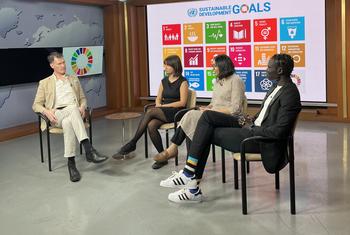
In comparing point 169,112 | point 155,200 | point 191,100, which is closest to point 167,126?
point 169,112

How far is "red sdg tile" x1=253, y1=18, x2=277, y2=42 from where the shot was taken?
24.5ft

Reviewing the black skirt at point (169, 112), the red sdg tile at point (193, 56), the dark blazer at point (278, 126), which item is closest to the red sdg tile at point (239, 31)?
the red sdg tile at point (193, 56)

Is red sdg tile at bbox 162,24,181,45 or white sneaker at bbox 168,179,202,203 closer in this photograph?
white sneaker at bbox 168,179,202,203

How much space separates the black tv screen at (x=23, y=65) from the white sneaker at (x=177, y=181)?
11.8 feet

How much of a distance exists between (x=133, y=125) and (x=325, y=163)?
3.45m

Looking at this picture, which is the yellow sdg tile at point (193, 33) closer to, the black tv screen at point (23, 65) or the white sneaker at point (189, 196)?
the black tv screen at point (23, 65)

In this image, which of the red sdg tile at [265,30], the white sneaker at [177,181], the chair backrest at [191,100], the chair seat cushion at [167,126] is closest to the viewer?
the white sneaker at [177,181]

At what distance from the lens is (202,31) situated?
26.5 ft

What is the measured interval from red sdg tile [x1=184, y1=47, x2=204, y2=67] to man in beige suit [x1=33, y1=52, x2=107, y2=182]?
3.42 meters

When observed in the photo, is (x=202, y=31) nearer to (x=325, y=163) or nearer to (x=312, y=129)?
(x=312, y=129)

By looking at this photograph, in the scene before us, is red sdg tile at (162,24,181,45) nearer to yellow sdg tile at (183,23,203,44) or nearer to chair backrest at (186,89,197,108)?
yellow sdg tile at (183,23,203,44)

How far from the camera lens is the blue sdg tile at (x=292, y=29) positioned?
721 cm

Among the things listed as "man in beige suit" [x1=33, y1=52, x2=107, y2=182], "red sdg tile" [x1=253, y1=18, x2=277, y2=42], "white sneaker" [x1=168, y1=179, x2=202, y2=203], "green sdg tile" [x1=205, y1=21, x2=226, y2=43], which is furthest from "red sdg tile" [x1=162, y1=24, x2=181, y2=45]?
"white sneaker" [x1=168, y1=179, x2=202, y2=203]


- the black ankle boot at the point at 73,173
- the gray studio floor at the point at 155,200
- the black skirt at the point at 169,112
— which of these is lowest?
the gray studio floor at the point at 155,200
